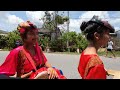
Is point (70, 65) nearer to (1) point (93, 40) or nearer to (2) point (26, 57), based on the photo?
(2) point (26, 57)

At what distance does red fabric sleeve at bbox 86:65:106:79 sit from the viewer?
1286 mm

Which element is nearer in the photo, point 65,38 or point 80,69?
point 80,69

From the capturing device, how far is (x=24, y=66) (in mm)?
1973

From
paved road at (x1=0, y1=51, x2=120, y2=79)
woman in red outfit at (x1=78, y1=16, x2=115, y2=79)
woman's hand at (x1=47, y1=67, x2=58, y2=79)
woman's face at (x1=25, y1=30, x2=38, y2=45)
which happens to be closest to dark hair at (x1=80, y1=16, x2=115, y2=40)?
woman in red outfit at (x1=78, y1=16, x2=115, y2=79)

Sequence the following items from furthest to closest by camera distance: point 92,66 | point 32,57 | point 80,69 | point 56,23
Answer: point 56,23
point 32,57
point 80,69
point 92,66

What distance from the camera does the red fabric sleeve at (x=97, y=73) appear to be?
129 centimetres

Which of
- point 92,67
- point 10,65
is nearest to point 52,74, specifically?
point 92,67

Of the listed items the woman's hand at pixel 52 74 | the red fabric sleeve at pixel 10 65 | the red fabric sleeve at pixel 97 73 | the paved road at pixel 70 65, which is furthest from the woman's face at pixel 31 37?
the paved road at pixel 70 65

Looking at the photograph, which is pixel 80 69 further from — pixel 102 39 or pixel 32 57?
pixel 32 57

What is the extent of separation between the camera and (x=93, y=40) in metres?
1.49

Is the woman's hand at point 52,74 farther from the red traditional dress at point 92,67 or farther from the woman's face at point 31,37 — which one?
the woman's face at point 31,37

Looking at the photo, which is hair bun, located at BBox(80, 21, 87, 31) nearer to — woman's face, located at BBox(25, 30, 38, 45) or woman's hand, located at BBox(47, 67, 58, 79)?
woman's hand, located at BBox(47, 67, 58, 79)
